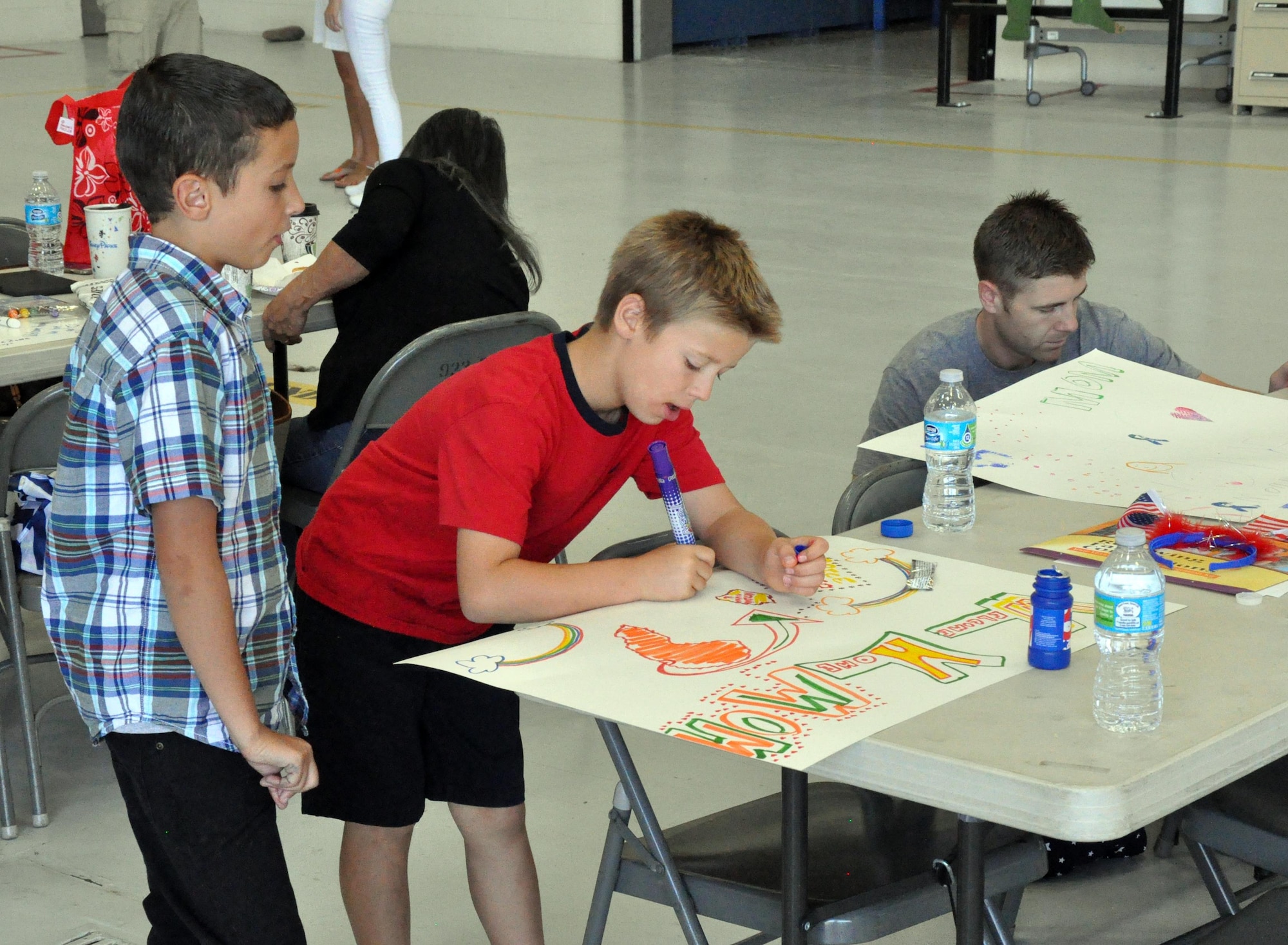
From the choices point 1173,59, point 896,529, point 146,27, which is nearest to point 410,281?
point 896,529

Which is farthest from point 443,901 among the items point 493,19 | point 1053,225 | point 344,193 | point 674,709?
point 493,19

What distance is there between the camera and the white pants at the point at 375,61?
6629mm

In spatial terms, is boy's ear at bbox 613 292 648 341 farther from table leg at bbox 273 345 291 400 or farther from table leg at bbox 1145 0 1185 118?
table leg at bbox 1145 0 1185 118

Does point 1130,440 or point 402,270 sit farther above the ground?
point 402,270

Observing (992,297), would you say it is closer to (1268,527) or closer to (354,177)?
(1268,527)

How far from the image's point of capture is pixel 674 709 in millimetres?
1434

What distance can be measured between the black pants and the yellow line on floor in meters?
7.17

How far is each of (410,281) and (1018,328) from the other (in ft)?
3.72

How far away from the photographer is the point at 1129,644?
1433 mm

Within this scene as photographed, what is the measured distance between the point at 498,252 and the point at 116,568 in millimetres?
1579

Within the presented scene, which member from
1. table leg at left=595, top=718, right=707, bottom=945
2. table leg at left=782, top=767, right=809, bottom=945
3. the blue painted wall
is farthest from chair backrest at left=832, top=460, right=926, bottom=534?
the blue painted wall

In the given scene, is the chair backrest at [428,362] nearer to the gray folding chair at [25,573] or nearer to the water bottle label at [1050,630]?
the gray folding chair at [25,573]

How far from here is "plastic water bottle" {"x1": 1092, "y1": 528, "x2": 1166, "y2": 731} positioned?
1.39 m

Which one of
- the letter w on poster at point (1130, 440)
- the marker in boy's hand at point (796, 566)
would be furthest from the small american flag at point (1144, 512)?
the marker in boy's hand at point (796, 566)
